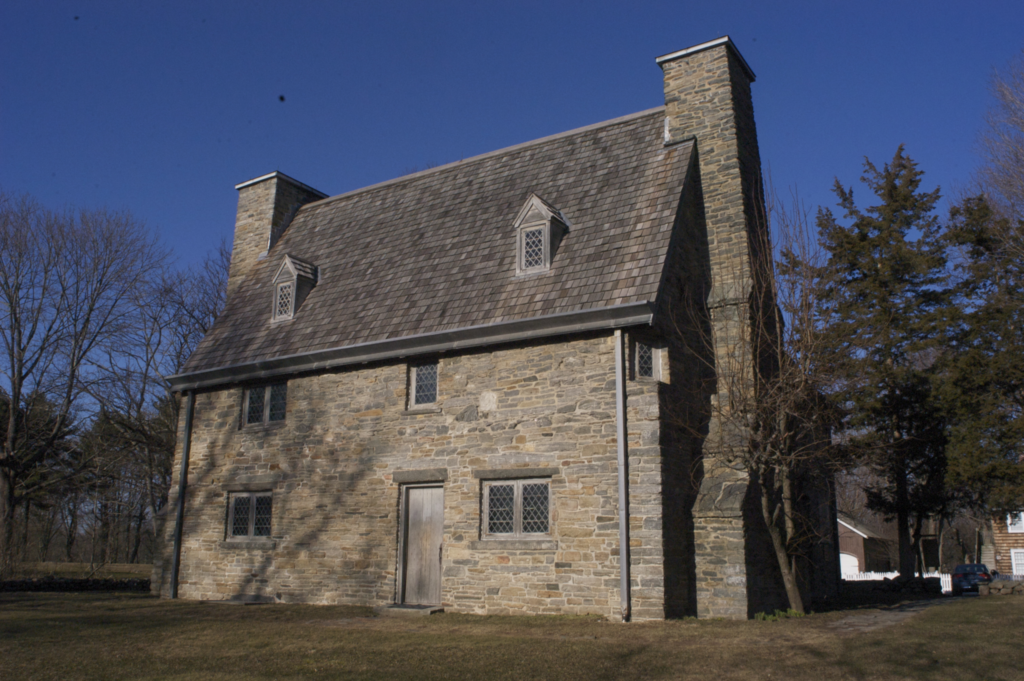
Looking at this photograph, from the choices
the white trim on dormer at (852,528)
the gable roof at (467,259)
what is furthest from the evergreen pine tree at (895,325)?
the white trim on dormer at (852,528)

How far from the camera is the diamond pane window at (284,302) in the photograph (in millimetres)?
16844

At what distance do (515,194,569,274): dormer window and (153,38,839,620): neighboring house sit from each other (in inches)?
1.7

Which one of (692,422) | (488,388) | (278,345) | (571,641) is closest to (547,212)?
(488,388)

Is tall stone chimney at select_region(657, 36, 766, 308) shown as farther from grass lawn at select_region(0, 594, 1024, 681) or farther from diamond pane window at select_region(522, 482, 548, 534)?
grass lawn at select_region(0, 594, 1024, 681)

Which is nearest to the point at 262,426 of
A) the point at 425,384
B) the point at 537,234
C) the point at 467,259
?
the point at 425,384

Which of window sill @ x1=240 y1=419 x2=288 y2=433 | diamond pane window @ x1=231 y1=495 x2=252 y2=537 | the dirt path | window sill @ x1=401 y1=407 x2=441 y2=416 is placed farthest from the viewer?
diamond pane window @ x1=231 y1=495 x2=252 y2=537

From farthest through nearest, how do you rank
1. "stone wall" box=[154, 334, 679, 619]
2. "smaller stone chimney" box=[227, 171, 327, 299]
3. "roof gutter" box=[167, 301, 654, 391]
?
"smaller stone chimney" box=[227, 171, 327, 299]
"roof gutter" box=[167, 301, 654, 391]
"stone wall" box=[154, 334, 679, 619]

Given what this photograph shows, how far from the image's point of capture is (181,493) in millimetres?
16703

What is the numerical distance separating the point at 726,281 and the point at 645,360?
2596mm

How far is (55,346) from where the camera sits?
2619 cm

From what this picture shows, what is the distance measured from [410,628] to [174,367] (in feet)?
76.1

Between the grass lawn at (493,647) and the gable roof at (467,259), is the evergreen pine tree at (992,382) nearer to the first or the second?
the grass lawn at (493,647)

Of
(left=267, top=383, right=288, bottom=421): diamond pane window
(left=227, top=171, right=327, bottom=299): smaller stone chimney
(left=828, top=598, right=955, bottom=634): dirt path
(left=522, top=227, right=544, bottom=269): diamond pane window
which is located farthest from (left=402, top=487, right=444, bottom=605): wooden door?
(left=227, top=171, right=327, bottom=299): smaller stone chimney

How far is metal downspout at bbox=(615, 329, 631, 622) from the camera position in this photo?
11.2 metres
